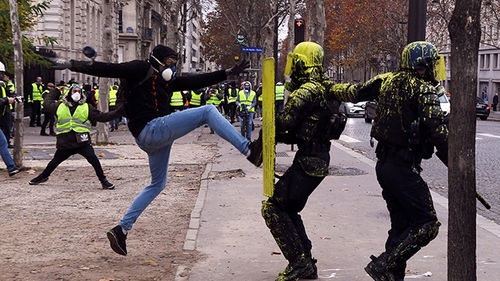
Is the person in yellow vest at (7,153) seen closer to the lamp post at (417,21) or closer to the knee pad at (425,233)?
the lamp post at (417,21)

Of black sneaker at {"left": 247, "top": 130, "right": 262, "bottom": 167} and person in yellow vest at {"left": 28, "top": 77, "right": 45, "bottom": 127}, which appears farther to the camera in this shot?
person in yellow vest at {"left": 28, "top": 77, "right": 45, "bottom": 127}

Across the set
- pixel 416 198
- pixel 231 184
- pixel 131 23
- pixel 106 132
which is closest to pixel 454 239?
pixel 416 198

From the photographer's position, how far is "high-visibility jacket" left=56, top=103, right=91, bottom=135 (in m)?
11.8

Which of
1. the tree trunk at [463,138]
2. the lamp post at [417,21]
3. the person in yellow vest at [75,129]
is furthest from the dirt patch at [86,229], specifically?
the lamp post at [417,21]

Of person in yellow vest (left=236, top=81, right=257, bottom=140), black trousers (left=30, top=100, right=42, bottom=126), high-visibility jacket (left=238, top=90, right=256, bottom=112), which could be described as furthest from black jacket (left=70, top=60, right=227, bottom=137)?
black trousers (left=30, top=100, right=42, bottom=126)

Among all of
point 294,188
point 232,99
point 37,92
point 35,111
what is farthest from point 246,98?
point 294,188

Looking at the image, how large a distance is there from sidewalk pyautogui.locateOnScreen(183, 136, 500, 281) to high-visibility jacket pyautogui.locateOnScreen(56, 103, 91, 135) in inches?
81.1

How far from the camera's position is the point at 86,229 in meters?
8.34

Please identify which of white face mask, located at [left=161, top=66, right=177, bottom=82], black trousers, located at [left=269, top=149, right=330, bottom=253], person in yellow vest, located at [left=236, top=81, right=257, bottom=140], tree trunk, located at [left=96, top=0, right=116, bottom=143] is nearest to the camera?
black trousers, located at [left=269, top=149, right=330, bottom=253]

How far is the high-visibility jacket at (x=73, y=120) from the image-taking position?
11.8 meters

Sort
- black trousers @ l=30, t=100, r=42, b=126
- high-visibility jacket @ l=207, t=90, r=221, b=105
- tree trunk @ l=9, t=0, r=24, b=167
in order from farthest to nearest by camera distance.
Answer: high-visibility jacket @ l=207, t=90, r=221, b=105 → black trousers @ l=30, t=100, r=42, b=126 → tree trunk @ l=9, t=0, r=24, b=167

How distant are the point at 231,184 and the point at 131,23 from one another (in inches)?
2499

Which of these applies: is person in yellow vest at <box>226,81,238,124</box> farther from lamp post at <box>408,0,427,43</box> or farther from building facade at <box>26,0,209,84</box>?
lamp post at <box>408,0,427,43</box>

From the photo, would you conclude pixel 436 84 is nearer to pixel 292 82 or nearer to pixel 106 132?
pixel 292 82
